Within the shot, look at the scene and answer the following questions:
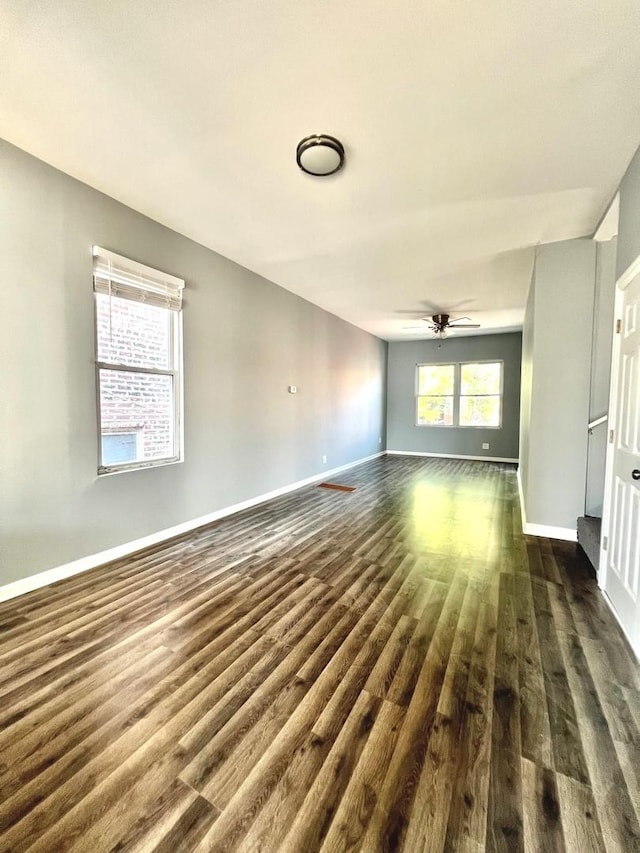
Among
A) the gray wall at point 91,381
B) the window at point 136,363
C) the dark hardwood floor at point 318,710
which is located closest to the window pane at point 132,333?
the window at point 136,363

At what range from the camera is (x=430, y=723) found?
1456 millimetres

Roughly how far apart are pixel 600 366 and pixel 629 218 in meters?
1.40

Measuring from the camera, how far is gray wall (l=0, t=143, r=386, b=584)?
235cm

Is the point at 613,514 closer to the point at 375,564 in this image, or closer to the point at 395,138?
A: the point at 375,564

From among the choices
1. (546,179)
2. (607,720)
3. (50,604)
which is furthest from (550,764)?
(546,179)

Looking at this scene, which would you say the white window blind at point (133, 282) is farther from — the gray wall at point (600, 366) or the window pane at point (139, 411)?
the gray wall at point (600, 366)

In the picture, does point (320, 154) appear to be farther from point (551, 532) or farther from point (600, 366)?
point (551, 532)

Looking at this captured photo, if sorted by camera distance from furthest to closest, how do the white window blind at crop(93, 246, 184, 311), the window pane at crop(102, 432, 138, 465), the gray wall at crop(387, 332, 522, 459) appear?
1. the gray wall at crop(387, 332, 522, 459)
2. the window pane at crop(102, 432, 138, 465)
3. the white window blind at crop(93, 246, 184, 311)

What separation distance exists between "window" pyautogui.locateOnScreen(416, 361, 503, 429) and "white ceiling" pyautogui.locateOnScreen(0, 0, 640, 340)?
16.5ft

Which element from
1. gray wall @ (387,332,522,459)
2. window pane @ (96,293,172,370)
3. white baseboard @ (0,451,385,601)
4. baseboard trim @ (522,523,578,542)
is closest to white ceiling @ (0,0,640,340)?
window pane @ (96,293,172,370)

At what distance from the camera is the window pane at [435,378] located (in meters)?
8.41

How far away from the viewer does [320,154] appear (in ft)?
7.18

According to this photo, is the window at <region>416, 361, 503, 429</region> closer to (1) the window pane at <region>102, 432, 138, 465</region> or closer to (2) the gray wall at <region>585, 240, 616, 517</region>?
(2) the gray wall at <region>585, 240, 616, 517</region>

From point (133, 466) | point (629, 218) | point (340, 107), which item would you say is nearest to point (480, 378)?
point (629, 218)
